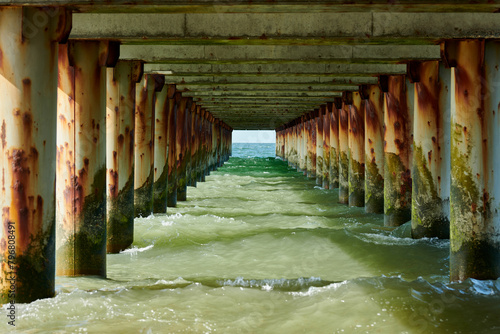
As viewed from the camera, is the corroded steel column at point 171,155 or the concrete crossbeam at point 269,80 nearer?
the concrete crossbeam at point 269,80

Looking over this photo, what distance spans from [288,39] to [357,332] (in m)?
3.19

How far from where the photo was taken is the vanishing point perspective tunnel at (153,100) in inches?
186

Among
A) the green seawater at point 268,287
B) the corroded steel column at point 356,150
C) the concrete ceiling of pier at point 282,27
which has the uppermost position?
the concrete ceiling of pier at point 282,27

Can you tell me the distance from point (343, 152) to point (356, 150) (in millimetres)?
2063

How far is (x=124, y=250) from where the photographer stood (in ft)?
27.3

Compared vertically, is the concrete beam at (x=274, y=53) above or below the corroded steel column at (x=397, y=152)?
above

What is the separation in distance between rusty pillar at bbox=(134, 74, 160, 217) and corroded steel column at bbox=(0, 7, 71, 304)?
526cm

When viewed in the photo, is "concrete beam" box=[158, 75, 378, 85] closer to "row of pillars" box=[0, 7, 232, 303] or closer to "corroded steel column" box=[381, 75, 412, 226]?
"row of pillars" box=[0, 7, 232, 303]

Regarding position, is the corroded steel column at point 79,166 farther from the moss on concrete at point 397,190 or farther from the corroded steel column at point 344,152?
the corroded steel column at point 344,152

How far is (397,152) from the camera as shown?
33.5 feet

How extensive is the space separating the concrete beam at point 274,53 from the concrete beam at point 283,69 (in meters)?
1.59

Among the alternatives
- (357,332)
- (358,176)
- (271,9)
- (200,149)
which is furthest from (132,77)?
(200,149)

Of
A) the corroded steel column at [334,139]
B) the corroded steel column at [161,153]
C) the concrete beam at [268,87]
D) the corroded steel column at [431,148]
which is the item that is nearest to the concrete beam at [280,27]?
the corroded steel column at [431,148]

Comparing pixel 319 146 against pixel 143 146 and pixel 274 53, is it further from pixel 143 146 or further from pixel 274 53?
pixel 274 53
